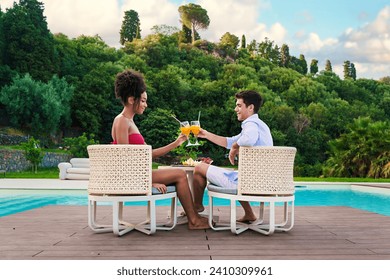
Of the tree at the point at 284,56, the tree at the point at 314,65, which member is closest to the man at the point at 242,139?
the tree at the point at 284,56

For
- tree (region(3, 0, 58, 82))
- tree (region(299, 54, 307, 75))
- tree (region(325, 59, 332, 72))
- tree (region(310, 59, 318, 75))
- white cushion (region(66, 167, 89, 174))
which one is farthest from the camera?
tree (region(310, 59, 318, 75))

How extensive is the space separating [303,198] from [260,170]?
773 cm

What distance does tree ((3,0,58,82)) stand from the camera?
2633cm

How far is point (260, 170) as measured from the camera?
12.0 ft

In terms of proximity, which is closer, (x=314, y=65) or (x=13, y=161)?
(x=13, y=161)

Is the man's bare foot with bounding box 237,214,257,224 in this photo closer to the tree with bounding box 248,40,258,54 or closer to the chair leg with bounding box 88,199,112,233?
the chair leg with bounding box 88,199,112,233

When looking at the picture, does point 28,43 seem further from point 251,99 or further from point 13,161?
point 251,99

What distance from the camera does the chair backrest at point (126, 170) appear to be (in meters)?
3.58

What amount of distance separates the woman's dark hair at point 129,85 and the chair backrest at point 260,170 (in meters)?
1.00

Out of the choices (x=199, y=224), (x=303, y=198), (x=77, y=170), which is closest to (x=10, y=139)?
(x=77, y=170)

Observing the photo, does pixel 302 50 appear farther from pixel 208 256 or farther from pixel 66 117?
pixel 208 256

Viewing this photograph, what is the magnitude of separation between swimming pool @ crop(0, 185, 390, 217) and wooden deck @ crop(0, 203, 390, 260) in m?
4.35

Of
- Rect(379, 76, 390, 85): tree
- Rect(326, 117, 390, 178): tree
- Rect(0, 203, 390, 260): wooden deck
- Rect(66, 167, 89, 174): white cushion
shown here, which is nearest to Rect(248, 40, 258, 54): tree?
Rect(379, 76, 390, 85): tree

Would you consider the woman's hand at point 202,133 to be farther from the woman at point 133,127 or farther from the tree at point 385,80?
the tree at point 385,80
